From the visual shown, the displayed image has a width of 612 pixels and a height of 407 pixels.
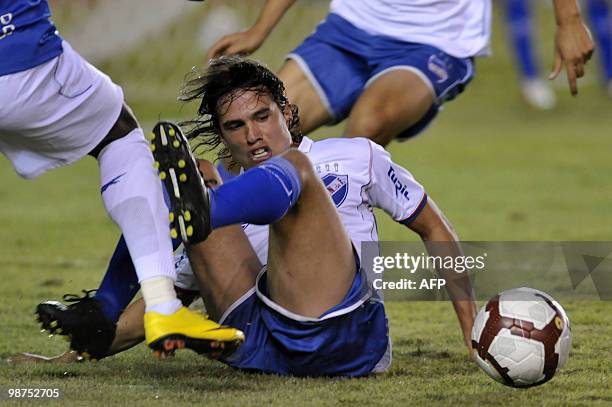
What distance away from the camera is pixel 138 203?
3.88 meters

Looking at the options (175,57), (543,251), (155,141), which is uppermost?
(155,141)

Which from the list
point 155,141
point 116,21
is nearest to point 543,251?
point 155,141

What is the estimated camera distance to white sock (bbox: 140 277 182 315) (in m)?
3.71

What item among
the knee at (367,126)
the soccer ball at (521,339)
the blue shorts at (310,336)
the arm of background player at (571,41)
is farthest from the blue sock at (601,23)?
the blue shorts at (310,336)

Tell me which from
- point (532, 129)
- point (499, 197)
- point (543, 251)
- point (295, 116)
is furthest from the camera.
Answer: point (532, 129)

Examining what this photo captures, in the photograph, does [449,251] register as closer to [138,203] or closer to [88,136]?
[138,203]

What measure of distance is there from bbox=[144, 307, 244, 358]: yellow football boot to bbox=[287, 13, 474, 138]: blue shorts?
7.45 feet

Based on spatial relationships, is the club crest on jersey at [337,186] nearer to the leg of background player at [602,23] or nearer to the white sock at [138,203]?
the white sock at [138,203]

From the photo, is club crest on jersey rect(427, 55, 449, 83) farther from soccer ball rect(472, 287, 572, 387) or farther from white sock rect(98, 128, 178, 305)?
white sock rect(98, 128, 178, 305)

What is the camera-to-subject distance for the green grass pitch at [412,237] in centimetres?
395

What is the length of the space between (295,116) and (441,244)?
0.78 m

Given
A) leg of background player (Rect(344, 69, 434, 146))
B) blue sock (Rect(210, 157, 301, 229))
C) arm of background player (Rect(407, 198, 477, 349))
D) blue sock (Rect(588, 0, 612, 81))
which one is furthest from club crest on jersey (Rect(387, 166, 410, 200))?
blue sock (Rect(588, 0, 612, 81))

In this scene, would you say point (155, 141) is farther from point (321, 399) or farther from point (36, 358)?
point (36, 358)

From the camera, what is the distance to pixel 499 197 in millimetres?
9992
